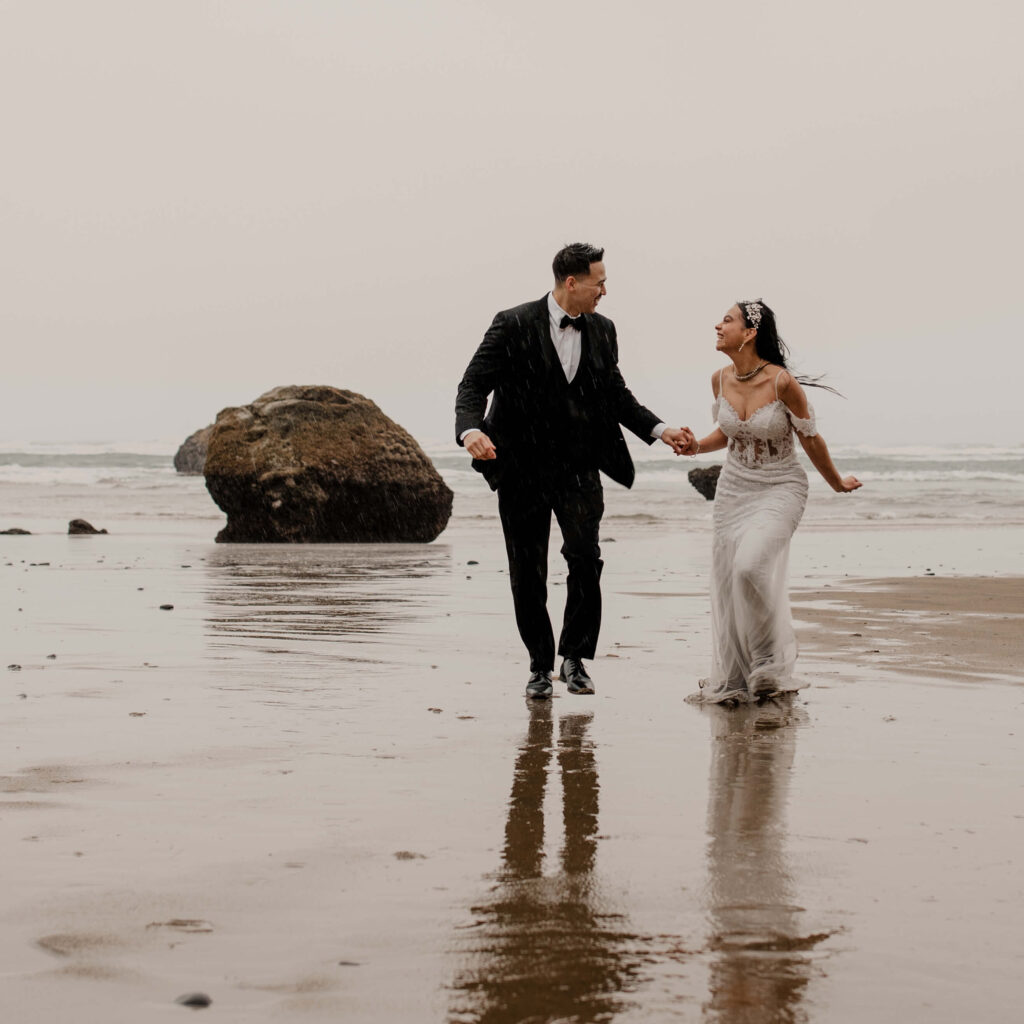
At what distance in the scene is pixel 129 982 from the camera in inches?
93.8

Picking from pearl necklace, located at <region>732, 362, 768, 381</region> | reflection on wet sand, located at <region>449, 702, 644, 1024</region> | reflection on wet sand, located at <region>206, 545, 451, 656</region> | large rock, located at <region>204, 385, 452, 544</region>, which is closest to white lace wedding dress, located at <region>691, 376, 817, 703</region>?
pearl necklace, located at <region>732, 362, 768, 381</region>

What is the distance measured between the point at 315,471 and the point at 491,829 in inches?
502

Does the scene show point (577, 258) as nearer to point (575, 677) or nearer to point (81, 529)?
point (575, 677)

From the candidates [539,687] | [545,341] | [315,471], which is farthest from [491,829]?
[315,471]

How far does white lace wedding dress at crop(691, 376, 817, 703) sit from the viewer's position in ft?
19.1

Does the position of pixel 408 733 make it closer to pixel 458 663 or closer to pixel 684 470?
pixel 458 663

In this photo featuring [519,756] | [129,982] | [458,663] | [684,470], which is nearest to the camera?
[129,982]

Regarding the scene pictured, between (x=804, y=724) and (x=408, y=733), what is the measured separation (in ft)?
4.66

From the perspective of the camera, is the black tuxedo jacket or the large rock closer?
the black tuxedo jacket

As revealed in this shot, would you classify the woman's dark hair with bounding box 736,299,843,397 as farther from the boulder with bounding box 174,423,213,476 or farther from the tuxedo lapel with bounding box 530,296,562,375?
the boulder with bounding box 174,423,213,476

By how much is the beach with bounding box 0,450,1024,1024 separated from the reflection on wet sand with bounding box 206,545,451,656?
0.16 metres

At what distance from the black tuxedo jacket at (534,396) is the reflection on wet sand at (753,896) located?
1.74 meters

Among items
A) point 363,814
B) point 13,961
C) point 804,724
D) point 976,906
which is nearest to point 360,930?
point 13,961

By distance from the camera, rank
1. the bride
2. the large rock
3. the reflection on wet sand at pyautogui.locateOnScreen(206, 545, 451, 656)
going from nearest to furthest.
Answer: the bride, the reflection on wet sand at pyautogui.locateOnScreen(206, 545, 451, 656), the large rock
